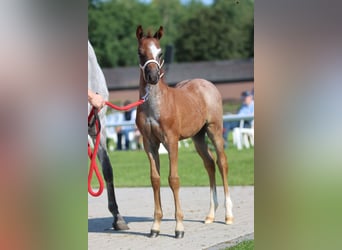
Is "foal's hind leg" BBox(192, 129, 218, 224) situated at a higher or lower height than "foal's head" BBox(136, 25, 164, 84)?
lower

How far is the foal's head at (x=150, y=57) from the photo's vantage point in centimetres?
655

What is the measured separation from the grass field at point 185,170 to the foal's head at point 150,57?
228 inches

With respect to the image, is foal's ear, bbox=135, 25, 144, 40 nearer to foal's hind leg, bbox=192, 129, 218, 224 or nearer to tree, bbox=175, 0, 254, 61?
foal's hind leg, bbox=192, 129, 218, 224

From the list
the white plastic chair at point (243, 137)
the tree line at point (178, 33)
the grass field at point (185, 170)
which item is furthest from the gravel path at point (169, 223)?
the tree line at point (178, 33)

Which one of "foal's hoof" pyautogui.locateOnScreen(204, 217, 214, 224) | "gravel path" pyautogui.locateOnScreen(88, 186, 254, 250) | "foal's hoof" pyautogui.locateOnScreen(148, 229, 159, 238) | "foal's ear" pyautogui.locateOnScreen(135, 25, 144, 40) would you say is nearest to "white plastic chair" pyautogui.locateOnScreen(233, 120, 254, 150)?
"gravel path" pyautogui.locateOnScreen(88, 186, 254, 250)

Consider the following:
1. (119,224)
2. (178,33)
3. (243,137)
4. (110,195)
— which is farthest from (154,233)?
(178,33)

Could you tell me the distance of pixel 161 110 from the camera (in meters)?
6.88

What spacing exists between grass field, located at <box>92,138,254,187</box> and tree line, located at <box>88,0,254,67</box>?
178 feet

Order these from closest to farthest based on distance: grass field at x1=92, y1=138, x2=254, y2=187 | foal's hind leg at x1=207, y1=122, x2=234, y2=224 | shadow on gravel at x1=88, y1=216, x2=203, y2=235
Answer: shadow on gravel at x1=88, y1=216, x2=203, y2=235, foal's hind leg at x1=207, y1=122, x2=234, y2=224, grass field at x1=92, y1=138, x2=254, y2=187

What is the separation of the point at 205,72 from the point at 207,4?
3255cm

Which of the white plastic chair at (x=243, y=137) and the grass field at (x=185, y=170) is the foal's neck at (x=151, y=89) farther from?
the white plastic chair at (x=243, y=137)

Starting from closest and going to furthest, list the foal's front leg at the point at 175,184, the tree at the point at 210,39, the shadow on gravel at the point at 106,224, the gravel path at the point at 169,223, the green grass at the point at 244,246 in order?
1. the green grass at the point at 244,246
2. the gravel path at the point at 169,223
3. the foal's front leg at the point at 175,184
4. the shadow on gravel at the point at 106,224
5. the tree at the point at 210,39

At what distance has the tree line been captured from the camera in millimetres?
73938
